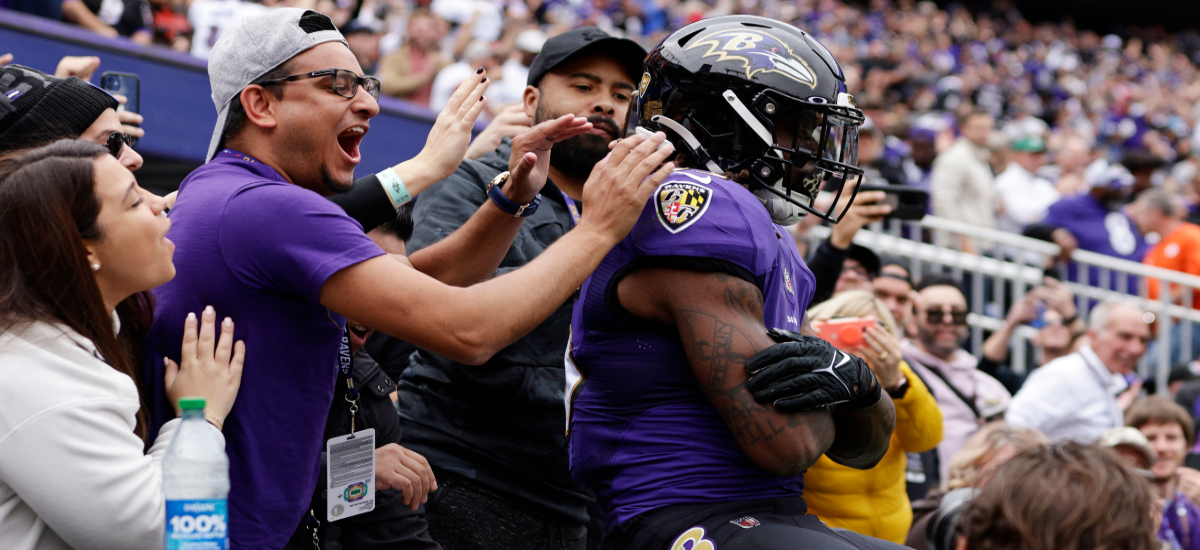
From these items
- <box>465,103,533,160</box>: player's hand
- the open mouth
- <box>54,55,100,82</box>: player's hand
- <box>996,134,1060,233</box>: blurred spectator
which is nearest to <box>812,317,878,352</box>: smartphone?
<box>465,103,533,160</box>: player's hand

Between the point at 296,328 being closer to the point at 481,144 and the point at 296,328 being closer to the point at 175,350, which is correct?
the point at 175,350

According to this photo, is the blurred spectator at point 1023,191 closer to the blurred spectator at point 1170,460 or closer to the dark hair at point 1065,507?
the blurred spectator at point 1170,460

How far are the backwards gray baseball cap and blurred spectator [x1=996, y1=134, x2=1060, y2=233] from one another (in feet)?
33.9

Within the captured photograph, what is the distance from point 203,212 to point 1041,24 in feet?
118

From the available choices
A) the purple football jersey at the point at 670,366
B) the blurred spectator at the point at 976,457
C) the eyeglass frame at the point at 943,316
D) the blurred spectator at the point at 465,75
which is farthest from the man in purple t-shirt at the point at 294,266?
the blurred spectator at the point at 465,75

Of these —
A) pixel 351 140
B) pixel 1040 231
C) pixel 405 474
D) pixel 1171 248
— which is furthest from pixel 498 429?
pixel 1171 248

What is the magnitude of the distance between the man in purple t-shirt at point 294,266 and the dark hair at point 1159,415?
5.11 meters

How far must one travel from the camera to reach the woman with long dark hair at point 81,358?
2.14 m

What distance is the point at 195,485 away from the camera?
2.13m

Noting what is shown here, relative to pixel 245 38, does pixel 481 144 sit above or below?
below

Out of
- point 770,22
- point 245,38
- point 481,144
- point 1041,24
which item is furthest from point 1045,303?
point 1041,24

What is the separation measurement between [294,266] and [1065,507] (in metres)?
1.65

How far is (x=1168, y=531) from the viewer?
599cm

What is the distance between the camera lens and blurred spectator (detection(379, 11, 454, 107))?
10.8 meters
